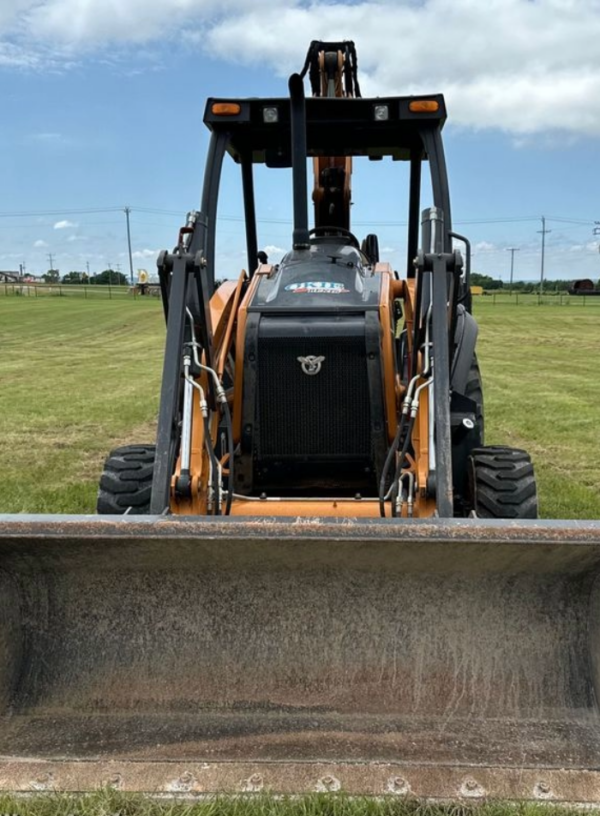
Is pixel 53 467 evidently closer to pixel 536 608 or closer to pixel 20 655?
pixel 20 655

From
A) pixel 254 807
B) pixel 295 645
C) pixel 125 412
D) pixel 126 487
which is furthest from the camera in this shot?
pixel 125 412

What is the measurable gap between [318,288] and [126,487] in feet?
4.35

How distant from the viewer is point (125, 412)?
936 cm

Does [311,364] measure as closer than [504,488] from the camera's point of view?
No

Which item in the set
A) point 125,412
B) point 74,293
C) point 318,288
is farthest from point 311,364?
point 74,293

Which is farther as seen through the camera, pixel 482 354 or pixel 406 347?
pixel 482 354

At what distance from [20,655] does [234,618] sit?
2.39ft

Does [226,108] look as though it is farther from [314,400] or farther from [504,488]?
[504,488]

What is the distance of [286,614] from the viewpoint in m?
2.69

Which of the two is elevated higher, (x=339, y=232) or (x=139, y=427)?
(x=339, y=232)

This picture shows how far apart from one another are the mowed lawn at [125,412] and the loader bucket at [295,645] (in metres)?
2.67

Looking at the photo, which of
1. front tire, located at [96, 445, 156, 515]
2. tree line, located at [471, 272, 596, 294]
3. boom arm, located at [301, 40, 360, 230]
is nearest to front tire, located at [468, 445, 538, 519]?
front tire, located at [96, 445, 156, 515]

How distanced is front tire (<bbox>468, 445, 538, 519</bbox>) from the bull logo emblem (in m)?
0.88

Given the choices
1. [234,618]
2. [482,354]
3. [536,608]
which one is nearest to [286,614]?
[234,618]
